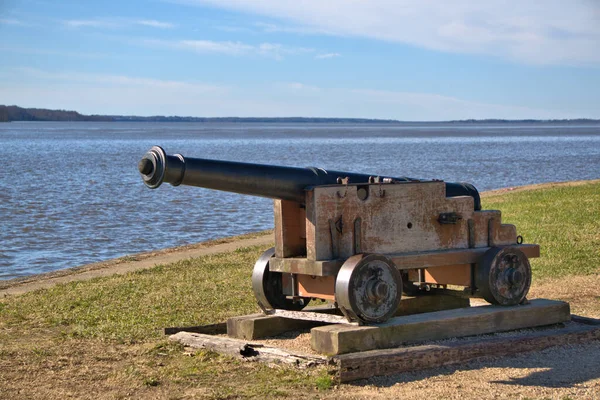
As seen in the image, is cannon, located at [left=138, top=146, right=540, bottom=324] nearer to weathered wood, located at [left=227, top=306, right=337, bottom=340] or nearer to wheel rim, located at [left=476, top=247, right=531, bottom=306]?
wheel rim, located at [left=476, top=247, right=531, bottom=306]

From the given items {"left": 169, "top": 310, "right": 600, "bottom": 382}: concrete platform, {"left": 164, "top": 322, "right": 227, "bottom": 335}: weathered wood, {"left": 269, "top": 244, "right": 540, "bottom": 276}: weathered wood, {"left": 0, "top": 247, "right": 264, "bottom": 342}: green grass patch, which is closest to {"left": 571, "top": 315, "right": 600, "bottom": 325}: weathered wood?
{"left": 169, "top": 310, "right": 600, "bottom": 382}: concrete platform

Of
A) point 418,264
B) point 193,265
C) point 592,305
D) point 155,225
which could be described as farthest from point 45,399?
point 155,225

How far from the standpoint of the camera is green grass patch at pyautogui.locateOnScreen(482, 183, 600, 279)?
40.0 ft

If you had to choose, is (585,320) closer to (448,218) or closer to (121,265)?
(448,218)

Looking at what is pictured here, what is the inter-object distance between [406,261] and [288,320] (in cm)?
123

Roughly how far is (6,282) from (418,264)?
9069 mm

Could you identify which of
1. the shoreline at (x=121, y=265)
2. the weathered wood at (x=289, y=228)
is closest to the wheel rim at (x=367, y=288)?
the weathered wood at (x=289, y=228)

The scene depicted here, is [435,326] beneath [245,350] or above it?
above

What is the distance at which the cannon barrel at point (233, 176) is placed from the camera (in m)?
6.58

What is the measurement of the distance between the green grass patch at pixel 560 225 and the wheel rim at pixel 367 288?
15.7ft

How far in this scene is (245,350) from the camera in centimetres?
726

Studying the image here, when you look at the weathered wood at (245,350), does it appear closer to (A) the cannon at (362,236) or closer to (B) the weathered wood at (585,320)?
(A) the cannon at (362,236)

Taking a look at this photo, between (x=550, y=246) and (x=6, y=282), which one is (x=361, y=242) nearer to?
(x=550, y=246)

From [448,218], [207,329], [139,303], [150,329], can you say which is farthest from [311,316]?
[139,303]
